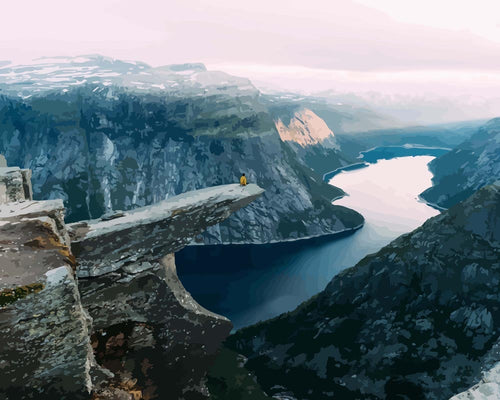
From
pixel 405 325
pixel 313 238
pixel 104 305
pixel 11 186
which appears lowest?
pixel 313 238

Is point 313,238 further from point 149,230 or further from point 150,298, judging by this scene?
point 149,230

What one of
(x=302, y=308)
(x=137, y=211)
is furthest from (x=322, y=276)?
(x=137, y=211)

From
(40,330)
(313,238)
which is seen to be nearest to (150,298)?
(40,330)

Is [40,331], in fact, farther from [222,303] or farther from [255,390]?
[222,303]

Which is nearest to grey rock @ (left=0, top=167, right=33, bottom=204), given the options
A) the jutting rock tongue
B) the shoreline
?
the jutting rock tongue

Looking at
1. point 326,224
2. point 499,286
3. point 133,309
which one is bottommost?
point 326,224

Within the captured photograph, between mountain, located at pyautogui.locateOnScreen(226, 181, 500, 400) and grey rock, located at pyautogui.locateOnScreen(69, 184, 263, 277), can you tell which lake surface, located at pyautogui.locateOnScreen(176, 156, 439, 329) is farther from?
grey rock, located at pyautogui.locateOnScreen(69, 184, 263, 277)

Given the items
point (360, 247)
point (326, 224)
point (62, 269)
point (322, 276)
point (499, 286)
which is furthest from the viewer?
point (326, 224)
